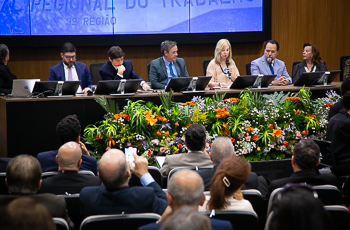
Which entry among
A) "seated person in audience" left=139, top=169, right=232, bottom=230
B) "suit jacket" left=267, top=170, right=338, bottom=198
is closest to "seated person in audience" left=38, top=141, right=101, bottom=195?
"seated person in audience" left=139, top=169, right=232, bottom=230

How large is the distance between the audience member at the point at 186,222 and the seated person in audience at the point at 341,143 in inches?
121

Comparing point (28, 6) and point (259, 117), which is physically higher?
point (28, 6)

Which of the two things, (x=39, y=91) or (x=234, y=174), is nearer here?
(x=234, y=174)

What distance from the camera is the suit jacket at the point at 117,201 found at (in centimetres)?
295

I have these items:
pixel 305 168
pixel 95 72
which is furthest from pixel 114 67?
pixel 305 168

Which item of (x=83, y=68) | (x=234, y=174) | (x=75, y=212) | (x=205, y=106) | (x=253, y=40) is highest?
(x=253, y=40)

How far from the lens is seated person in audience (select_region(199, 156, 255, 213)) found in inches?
116

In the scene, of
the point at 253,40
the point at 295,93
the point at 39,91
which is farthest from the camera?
the point at 253,40

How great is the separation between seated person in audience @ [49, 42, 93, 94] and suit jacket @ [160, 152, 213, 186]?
3148 millimetres

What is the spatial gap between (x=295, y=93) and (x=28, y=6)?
461 cm

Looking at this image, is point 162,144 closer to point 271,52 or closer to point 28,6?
point 271,52

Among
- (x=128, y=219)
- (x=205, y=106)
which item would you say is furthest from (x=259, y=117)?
(x=128, y=219)

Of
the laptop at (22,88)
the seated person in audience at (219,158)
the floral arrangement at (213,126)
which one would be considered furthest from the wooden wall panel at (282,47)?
the seated person in audience at (219,158)

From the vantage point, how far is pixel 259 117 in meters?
5.39
